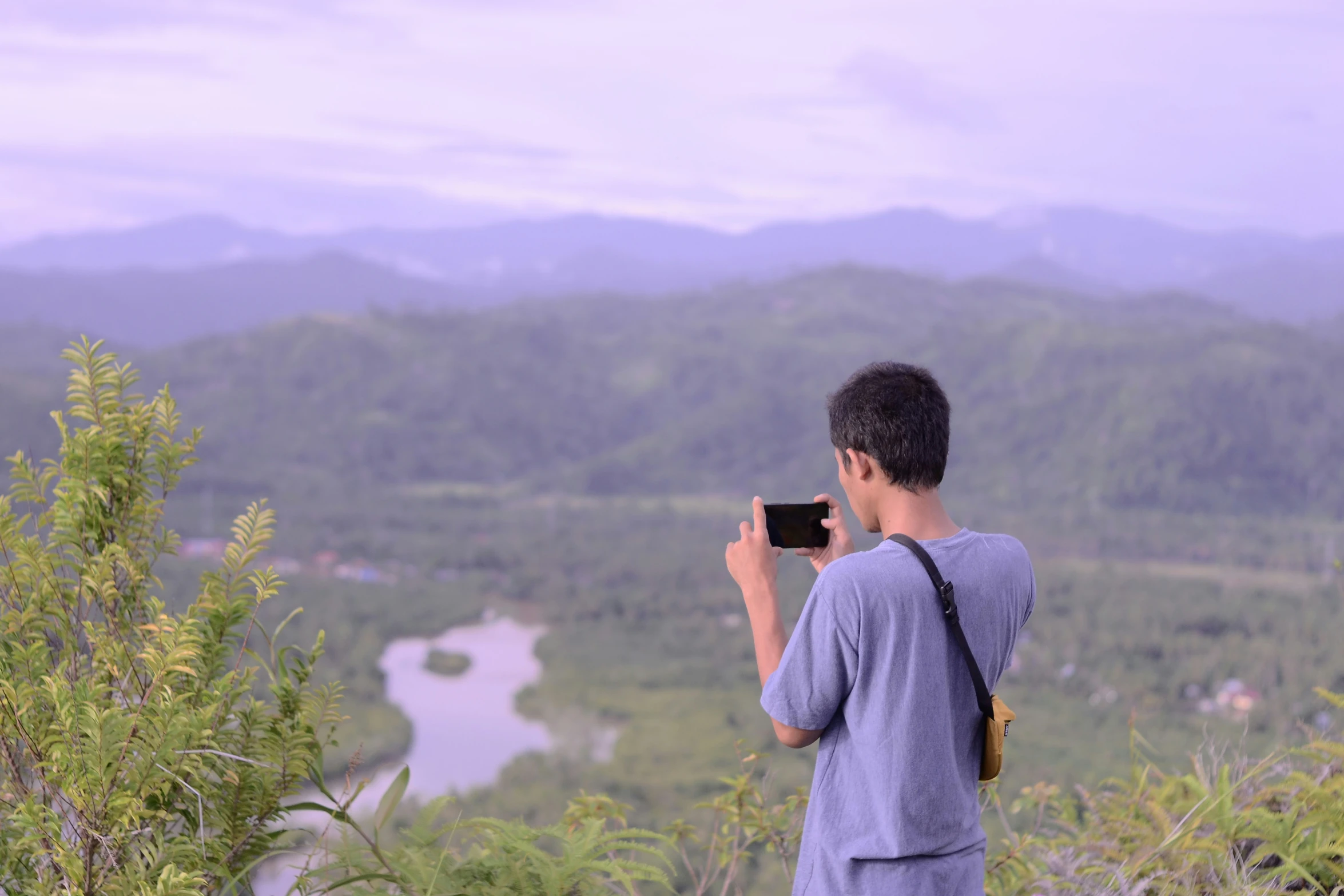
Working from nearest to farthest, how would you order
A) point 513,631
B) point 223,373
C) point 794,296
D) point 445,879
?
point 445,879
point 513,631
point 223,373
point 794,296

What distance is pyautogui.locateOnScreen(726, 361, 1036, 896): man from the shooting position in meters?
1.55

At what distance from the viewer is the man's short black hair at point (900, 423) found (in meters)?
1.64

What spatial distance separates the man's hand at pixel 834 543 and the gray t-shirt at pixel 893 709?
1.06 ft

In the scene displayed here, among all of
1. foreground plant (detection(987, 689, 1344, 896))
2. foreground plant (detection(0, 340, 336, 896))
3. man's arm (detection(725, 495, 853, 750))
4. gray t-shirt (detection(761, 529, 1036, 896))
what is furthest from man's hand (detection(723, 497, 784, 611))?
foreground plant (detection(987, 689, 1344, 896))

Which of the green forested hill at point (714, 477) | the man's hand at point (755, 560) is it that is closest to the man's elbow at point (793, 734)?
the man's hand at point (755, 560)

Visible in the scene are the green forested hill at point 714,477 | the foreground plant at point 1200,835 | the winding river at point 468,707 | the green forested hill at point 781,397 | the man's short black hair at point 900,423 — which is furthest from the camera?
the green forested hill at point 781,397

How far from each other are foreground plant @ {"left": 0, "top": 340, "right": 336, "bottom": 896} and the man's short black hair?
1.05m

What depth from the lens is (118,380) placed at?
213cm

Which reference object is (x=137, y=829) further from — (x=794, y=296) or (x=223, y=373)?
(x=794, y=296)

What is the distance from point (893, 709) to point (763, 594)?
27 cm

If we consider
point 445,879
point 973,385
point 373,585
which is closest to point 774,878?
point 445,879

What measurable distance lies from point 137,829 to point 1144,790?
246 cm

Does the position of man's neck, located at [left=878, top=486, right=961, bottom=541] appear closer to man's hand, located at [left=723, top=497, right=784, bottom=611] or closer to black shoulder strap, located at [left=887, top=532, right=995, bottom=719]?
black shoulder strap, located at [left=887, top=532, right=995, bottom=719]

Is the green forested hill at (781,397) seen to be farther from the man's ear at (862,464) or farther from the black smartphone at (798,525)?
the man's ear at (862,464)
